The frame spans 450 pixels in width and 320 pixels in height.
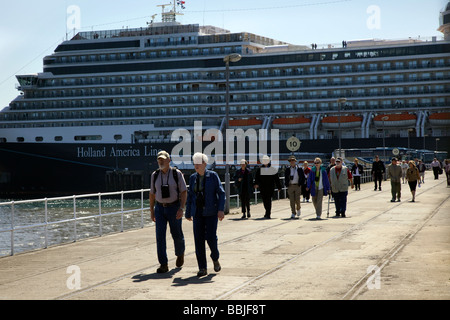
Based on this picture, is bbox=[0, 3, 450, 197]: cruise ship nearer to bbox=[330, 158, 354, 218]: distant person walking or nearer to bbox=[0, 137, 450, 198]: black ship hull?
bbox=[0, 137, 450, 198]: black ship hull

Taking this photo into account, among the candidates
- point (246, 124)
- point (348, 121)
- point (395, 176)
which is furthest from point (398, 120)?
point (395, 176)

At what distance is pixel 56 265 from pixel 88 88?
73407mm

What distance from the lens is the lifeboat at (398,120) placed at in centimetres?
7306

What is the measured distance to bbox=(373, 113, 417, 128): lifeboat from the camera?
240 ft

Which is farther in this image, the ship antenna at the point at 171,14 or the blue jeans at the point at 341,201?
the ship antenna at the point at 171,14

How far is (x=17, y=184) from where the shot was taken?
74.4 meters

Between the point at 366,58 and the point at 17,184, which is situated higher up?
the point at 366,58

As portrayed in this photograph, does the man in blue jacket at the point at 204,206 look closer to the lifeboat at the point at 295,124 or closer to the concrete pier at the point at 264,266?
the concrete pier at the point at 264,266

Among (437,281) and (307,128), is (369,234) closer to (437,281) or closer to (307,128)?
(437,281)

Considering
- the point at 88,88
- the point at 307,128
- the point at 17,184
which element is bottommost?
the point at 17,184

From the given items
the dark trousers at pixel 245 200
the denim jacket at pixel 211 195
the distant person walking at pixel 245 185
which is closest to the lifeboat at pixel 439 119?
the distant person walking at pixel 245 185

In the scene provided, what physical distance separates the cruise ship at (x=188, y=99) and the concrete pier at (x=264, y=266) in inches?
2126
